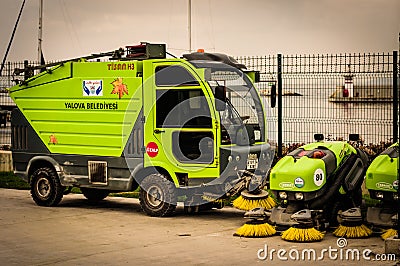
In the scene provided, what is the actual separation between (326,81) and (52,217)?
6.39 metres

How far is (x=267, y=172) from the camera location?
15750 millimetres

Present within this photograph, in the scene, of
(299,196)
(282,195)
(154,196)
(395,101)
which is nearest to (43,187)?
(154,196)

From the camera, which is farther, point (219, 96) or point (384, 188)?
point (219, 96)

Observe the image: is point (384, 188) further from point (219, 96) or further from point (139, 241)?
point (139, 241)

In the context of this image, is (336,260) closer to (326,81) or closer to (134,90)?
(134,90)

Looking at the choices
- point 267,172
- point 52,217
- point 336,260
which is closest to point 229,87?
point 267,172

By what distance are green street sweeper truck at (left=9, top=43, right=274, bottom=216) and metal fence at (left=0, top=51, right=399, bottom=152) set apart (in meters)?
1.68

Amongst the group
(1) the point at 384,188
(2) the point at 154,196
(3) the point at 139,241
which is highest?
(1) the point at 384,188

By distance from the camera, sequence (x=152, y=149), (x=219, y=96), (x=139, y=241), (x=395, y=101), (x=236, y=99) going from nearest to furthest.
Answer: (x=139, y=241), (x=219, y=96), (x=152, y=149), (x=236, y=99), (x=395, y=101)

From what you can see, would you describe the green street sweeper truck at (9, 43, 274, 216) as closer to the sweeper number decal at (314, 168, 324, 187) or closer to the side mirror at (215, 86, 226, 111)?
the side mirror at (215, 86, 226, 111)

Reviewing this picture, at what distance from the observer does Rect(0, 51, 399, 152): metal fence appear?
17.6m

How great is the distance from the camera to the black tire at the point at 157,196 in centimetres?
1545

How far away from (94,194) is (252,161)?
3.94 meters

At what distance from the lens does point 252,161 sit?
15.6 meters
